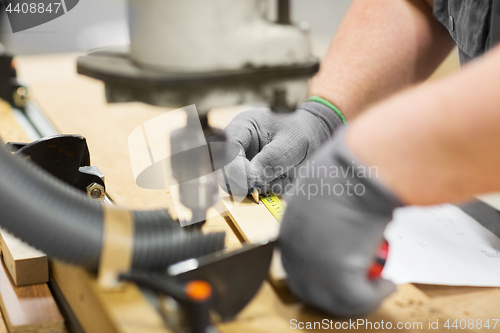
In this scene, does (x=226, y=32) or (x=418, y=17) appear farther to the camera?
(x=418, y=17)

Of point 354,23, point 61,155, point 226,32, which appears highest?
point 226,32

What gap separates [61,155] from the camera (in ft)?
2.08

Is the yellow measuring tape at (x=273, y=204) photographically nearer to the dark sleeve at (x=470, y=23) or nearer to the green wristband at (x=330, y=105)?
the green wristband at (x=330, y=105)

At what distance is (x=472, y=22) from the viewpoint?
81cm

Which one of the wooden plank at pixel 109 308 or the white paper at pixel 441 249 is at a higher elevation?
the wooden plank at pixel 109 308

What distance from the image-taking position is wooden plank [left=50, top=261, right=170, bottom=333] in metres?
0.41

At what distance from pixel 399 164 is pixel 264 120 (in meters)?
0.51

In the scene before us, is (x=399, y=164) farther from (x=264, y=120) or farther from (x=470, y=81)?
(x=264, y=120)

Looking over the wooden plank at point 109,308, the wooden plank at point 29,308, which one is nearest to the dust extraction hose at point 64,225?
the wooden plank at point 109,308

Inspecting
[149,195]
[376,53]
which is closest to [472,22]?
[376,53]

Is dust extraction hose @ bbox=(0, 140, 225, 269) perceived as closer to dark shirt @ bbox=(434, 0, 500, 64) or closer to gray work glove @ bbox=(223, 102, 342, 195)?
gray work glove @ bbox=(223, 102, 342, 195)

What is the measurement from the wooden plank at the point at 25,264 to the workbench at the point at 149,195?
18 centimetres

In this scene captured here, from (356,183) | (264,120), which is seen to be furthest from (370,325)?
(264,120)

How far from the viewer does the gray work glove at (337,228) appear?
0.41 meters
